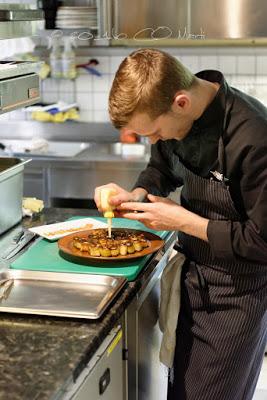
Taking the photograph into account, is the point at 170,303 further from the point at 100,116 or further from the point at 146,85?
the point at 100,116

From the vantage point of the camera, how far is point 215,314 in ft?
7.09

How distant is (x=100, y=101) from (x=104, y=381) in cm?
285

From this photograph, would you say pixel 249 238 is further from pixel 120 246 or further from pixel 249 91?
pixel 249 91

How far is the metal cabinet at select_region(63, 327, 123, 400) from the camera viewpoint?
1625 mm

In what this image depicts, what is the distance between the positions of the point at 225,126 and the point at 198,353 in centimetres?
70

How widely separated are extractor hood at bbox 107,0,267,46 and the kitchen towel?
1786 millimetres

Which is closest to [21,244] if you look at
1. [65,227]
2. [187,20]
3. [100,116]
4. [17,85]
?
[65,227]

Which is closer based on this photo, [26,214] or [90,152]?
[26,214]

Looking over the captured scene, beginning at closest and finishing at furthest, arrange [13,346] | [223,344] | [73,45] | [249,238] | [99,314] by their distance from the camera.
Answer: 1. [13,346]
2. [99,314]
3. [249,238]
4. [223,344]
5. [73,45]

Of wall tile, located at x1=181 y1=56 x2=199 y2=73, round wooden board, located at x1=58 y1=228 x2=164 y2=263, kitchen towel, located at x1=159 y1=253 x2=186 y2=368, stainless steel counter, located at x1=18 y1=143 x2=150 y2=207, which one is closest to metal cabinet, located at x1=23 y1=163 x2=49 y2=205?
stainless steel counter, located at x1=18 y1=143 x2=150 y2=207

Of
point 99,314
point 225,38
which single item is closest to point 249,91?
point 225,38

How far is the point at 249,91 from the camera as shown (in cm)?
418

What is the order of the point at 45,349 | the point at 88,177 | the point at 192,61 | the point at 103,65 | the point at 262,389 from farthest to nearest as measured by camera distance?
1. the point at 103,65
2. the point at 192,61
3. the point at 88,177
4. the point at 262,389
5. the point at 45,349

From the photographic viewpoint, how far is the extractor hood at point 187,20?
12.0 feet
